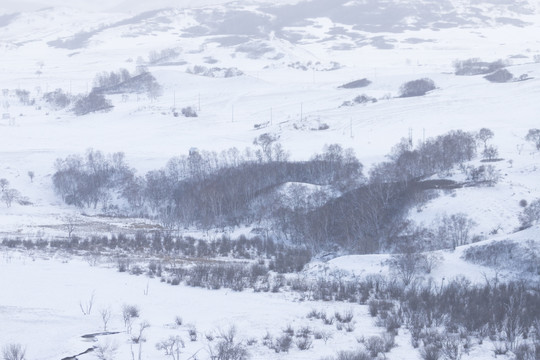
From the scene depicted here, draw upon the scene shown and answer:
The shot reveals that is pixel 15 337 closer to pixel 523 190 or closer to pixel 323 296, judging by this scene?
pixel 323 296

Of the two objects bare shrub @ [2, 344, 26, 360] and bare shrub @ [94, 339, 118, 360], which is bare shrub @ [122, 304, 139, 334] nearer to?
bare shrub @ [94, 339, 118, 360]

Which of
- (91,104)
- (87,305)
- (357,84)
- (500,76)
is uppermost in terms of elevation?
(87,305)

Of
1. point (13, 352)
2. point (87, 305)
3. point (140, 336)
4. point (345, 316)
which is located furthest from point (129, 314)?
point (345, 316)

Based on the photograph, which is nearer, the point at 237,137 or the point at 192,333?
the point at 192,333

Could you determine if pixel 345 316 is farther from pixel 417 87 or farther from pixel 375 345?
pixel 417 87

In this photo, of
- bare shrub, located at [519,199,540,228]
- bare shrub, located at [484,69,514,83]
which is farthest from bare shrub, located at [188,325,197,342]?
bare shrub, located at [484,69,514,83]

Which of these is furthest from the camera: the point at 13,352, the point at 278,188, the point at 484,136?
the point at 484,136

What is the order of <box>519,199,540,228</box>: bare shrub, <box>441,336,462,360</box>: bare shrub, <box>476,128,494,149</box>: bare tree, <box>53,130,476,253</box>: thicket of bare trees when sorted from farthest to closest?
<box>476,128,494,149</box>: bare tree
<box>53,130,476,253</box>: thicket of bare trees
<box>519,199,540,228</box>: bare shrub
<box>441,336,462,360</box>: bare shrub

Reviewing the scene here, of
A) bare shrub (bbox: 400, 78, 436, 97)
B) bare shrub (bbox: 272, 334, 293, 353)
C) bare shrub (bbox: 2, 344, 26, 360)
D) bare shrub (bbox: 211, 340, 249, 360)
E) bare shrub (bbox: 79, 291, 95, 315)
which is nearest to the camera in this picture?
bare shrub (bbox: 2, 344, 26, 360)

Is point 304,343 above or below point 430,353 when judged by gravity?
below

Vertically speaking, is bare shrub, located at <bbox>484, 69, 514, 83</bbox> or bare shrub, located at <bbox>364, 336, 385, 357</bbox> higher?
bare shrub, located at <bbox>364, 336, 385, 357</bbox>
